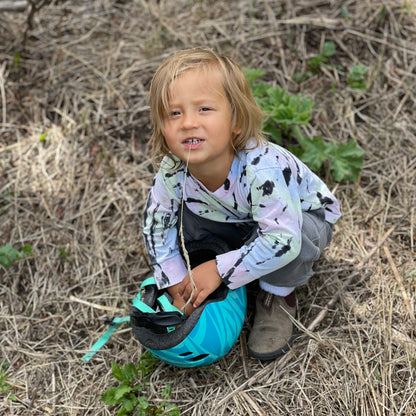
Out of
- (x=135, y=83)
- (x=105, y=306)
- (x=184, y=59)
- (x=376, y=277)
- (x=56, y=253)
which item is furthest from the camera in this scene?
(x=135, y=83)

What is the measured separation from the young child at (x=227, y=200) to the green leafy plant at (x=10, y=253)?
82 cm

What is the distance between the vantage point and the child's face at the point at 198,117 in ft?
6.58

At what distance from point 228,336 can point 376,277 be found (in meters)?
0.81

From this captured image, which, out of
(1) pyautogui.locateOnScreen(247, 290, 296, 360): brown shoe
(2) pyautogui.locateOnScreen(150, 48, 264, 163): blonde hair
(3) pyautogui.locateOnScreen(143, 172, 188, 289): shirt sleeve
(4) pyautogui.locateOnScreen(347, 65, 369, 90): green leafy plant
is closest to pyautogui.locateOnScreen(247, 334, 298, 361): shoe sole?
(1) pyautogui.locateOnScreen(247, 290, 296, 360): brown shoe

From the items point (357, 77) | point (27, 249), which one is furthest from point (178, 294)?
point (357, 77)

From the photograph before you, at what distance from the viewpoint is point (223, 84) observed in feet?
6.68

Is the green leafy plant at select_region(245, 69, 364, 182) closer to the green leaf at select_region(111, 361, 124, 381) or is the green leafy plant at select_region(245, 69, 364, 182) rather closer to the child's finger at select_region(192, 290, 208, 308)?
the child's finger at select_region(192, 290, 208, 308)

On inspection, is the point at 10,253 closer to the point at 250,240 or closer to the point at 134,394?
the point at 134,394

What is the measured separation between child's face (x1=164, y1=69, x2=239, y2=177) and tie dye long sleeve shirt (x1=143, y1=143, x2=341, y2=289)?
170 millimetres

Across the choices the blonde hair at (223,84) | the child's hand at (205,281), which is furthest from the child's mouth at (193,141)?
the child's hand at (205,281)

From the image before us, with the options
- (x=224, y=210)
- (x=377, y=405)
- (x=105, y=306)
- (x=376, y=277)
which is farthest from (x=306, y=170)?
(x=105, y=306)

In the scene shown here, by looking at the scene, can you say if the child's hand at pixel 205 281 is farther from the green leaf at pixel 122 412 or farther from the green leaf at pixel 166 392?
the green leaf at pixel 122 412

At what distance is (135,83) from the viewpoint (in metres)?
3.55

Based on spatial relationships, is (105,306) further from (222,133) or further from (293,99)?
(293,99)
